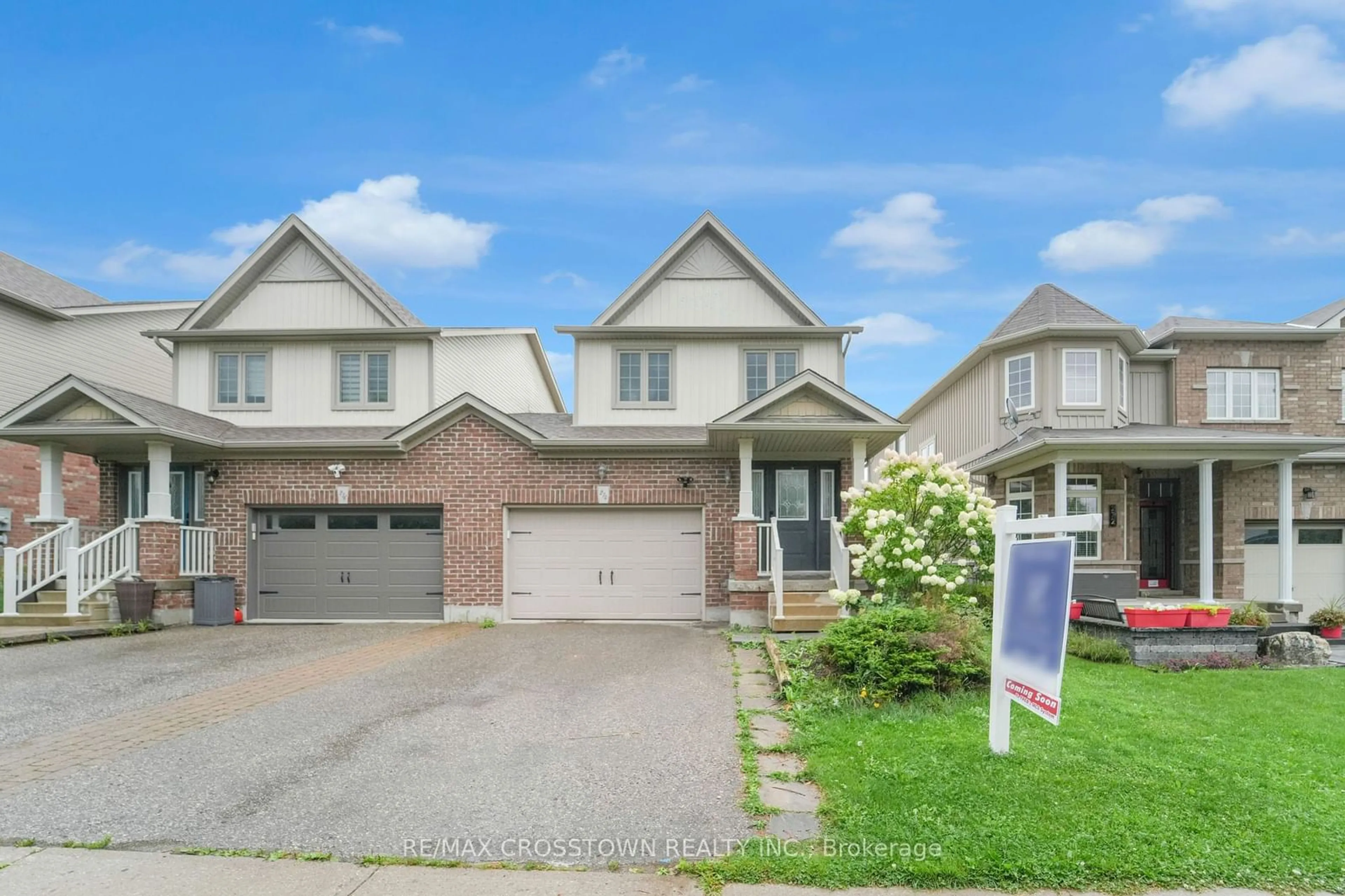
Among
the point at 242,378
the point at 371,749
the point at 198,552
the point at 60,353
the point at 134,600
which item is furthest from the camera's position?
the point at 60,353

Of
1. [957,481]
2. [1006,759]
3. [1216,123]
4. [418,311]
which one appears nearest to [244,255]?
[418,311]

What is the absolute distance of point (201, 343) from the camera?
17188 mm

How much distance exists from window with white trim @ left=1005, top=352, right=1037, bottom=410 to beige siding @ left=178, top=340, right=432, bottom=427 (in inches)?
476

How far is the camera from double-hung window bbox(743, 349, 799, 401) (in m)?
16.6

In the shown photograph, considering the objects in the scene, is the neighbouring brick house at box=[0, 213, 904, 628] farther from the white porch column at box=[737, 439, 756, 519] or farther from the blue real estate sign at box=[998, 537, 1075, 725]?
the blue real estate sign at box=[998, 537, 1075, 725]

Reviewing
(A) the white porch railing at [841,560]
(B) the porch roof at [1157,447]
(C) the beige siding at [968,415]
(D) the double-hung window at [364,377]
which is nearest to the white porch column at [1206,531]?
(B) the porch roof at [1157,447]

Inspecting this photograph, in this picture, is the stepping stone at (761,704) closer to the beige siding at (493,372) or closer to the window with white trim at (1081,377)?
the beige siding at (493,372)

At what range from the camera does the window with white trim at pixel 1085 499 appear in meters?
16.8

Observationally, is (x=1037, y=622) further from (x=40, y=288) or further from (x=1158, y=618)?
(x=40, y=288)

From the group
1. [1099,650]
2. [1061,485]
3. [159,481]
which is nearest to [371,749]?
[1099,650]

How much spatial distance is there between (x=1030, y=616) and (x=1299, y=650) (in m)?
9.17

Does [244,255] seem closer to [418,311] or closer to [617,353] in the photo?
[418,311]

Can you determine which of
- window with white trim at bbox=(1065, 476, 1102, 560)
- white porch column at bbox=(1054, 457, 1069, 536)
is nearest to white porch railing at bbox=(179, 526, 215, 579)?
white porch column at bbox=(1054, 457, 1069, 536)

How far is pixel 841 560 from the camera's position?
1340 centimetres
